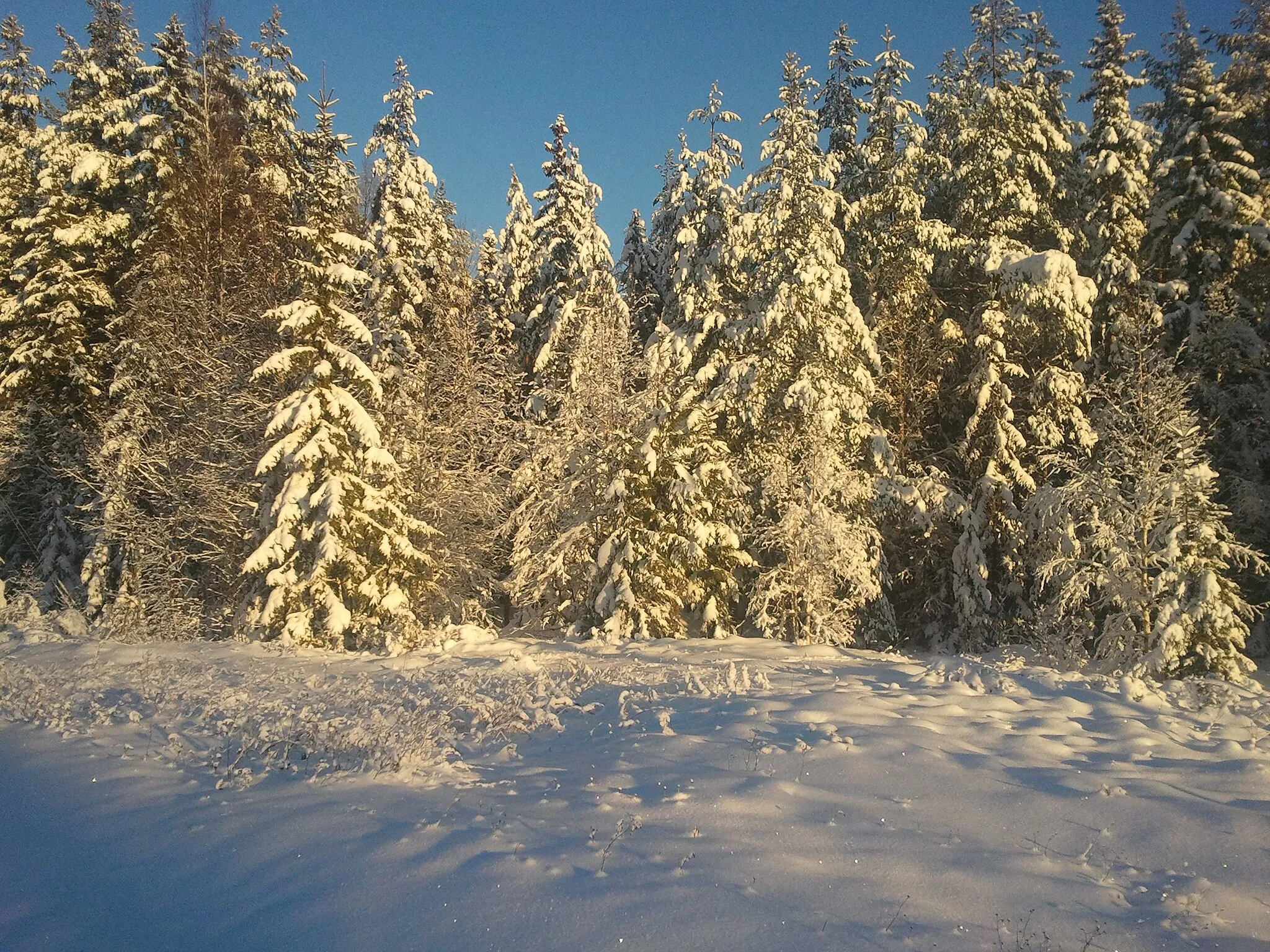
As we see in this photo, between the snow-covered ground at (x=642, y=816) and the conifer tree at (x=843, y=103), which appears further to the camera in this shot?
the conifer tree at (x=843, y=103)

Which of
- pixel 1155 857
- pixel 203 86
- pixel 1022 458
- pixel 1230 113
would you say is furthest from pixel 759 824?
pixel 203 86

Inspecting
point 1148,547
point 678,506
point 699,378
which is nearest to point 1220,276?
point 1148,547

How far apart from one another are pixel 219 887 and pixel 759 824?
368cm

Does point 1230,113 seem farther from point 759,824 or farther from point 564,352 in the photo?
Result: point 759,824

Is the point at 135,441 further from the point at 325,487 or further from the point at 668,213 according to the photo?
the point at 668,213

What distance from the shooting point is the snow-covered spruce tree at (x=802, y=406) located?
17.2 m

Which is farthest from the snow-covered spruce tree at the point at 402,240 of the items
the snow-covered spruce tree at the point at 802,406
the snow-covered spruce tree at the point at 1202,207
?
the snow-covered spruce tree at the point at 1202,207

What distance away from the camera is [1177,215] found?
19969mm

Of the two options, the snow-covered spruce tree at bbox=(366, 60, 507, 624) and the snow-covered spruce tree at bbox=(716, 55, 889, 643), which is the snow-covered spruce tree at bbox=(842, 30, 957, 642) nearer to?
the snow-covered spruce tree at bbox=(716, 55, 889, 643)

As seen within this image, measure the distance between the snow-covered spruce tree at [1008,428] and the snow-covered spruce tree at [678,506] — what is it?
5.88 m

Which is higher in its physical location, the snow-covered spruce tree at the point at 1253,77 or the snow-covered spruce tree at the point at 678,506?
the snow-covered spruce tree at the point at 1253,77

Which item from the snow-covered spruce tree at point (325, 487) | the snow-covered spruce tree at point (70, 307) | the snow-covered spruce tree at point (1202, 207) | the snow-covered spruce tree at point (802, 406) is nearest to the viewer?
the snow-covered spruce tree at point (325, 487)

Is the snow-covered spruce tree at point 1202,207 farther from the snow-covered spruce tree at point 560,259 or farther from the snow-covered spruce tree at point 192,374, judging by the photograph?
the snow-covered spruce tree at point 192,374

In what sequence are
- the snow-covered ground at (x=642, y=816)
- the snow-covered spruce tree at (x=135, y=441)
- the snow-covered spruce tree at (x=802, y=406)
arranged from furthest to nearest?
the snow-covered spruce tree at (x=135, y=441)
the snow-covered spruce tree at (x=802, y=406)
the snow-covered ground at (x=642, y=816)
